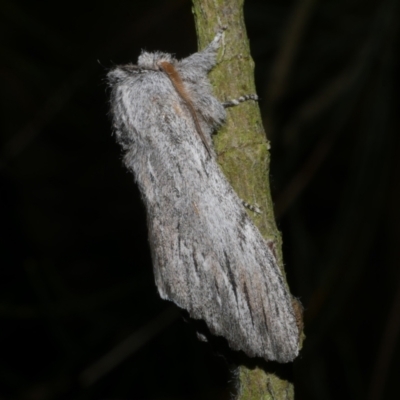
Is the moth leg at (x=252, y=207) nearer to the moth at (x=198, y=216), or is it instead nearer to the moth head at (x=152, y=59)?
the moth at (x=198, y=216)

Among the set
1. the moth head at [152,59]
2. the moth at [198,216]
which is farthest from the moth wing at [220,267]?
the moth head at [152,59]

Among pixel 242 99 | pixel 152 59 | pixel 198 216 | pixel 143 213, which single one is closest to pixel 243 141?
pixel 242 99

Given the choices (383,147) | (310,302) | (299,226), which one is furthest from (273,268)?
(383,147)

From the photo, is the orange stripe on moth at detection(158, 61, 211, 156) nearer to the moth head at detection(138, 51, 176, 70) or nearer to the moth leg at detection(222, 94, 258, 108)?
the moth head at detection(138, 51, 176, 70)

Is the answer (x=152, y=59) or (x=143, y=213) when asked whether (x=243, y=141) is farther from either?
(x=143, y=213)

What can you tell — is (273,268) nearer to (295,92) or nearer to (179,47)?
(295,92)

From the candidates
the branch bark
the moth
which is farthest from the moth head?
the branch bark
